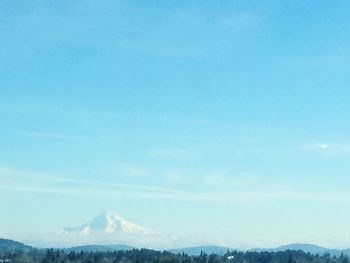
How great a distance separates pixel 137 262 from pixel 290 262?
45537 millimetres

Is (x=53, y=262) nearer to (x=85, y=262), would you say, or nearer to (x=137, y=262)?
(x=85, y=262)

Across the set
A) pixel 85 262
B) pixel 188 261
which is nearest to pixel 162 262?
pixel 188 261

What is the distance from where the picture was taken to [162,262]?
195 meters

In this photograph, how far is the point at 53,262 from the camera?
642 feet

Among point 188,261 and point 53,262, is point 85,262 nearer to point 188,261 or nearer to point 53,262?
point 53,262

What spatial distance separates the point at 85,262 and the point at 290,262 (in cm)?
6122

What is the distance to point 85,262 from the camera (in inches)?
7844

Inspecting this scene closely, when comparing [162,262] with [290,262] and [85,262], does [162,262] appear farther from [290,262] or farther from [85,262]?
[290,262]

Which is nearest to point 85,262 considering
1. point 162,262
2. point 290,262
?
point 162,262

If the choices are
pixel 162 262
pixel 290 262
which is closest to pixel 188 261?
pixel 162 262

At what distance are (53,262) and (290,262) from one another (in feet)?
230

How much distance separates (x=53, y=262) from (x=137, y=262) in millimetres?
24903

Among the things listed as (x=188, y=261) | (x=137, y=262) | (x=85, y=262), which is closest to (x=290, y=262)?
(x=188, y=261)

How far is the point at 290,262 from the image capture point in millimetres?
195125
